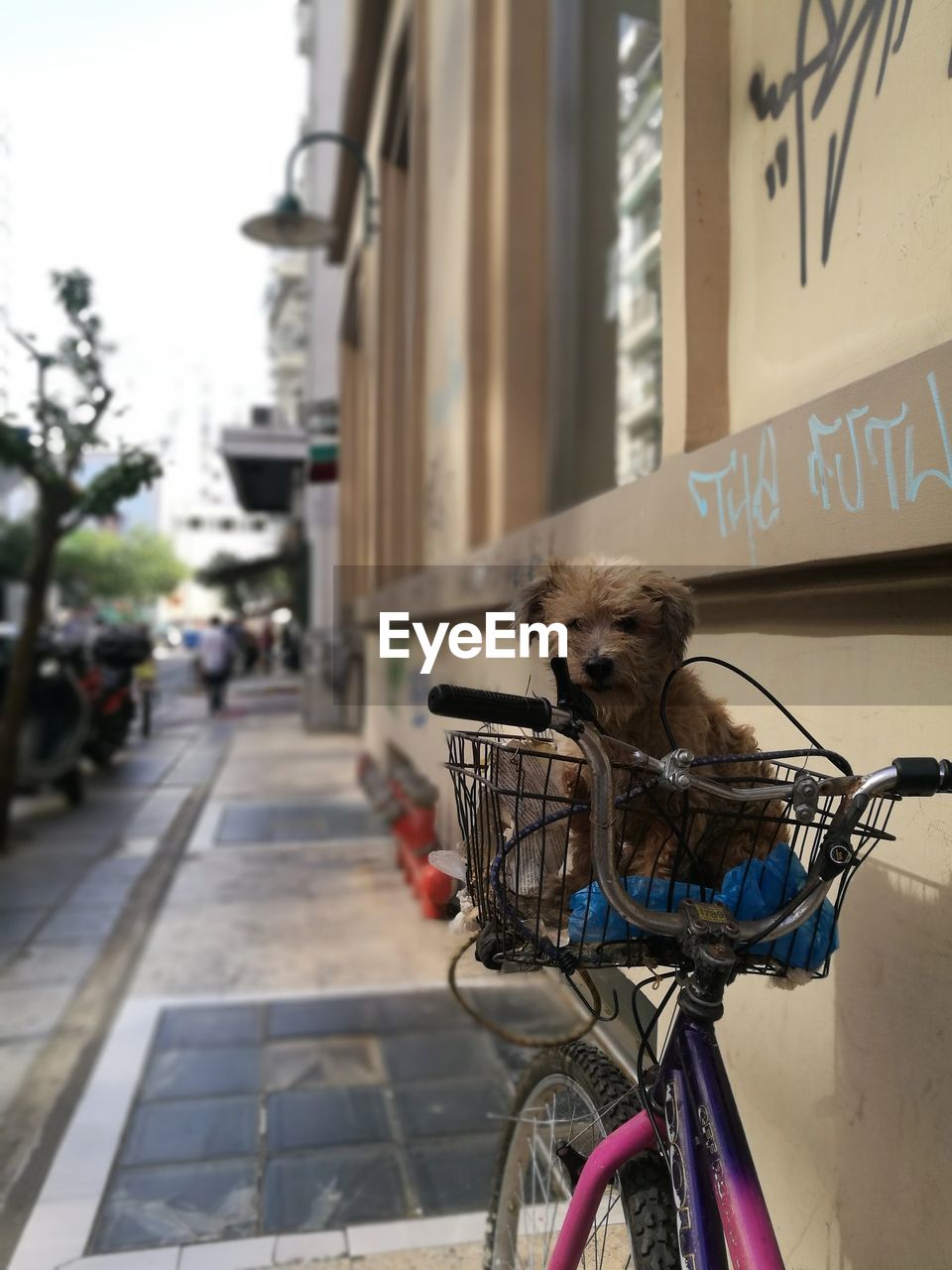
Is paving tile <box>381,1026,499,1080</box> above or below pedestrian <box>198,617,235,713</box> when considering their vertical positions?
below

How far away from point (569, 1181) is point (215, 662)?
17.7 metres

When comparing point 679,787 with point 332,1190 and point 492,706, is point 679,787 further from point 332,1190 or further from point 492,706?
point 332,1190

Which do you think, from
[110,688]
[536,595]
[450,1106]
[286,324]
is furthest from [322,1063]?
[286,324]

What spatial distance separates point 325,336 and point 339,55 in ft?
16.8

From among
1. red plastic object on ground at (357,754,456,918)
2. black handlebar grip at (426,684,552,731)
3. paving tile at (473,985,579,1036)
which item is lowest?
paving tile at (473,985,579,1036)

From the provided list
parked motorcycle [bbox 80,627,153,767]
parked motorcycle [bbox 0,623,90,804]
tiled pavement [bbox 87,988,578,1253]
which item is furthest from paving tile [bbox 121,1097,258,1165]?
A: parked motorcycle [bbox 80,627,153,767]

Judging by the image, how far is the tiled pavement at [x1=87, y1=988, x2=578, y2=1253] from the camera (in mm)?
2900

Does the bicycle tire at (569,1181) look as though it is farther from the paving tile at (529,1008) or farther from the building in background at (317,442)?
the building in background at (317,442)

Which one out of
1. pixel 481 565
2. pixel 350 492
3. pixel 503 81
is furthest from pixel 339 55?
pixel 481 565

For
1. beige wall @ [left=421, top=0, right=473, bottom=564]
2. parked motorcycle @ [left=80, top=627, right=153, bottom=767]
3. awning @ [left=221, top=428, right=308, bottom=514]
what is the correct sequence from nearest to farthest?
beige wall @ [left=421, top=0, right=473, bottom=564]
parked motorcycle @ [left=80, top=627, right=153, bottom=767]
awning @ [left=221, top=428, right=308, bottom=514]

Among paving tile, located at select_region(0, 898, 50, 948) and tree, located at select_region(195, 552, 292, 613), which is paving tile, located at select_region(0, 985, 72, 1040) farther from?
tree, located at select_region(195, 552, 292, 613)

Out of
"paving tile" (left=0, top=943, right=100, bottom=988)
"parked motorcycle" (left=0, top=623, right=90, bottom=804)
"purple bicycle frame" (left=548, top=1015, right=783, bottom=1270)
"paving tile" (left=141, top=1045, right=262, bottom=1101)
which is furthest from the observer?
"parked motorcycle" (left=0, top=623, right=90, bottom=804)

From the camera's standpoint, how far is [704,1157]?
4.74 feet

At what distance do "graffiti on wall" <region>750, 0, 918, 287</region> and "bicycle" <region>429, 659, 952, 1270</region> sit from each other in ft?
4.68
